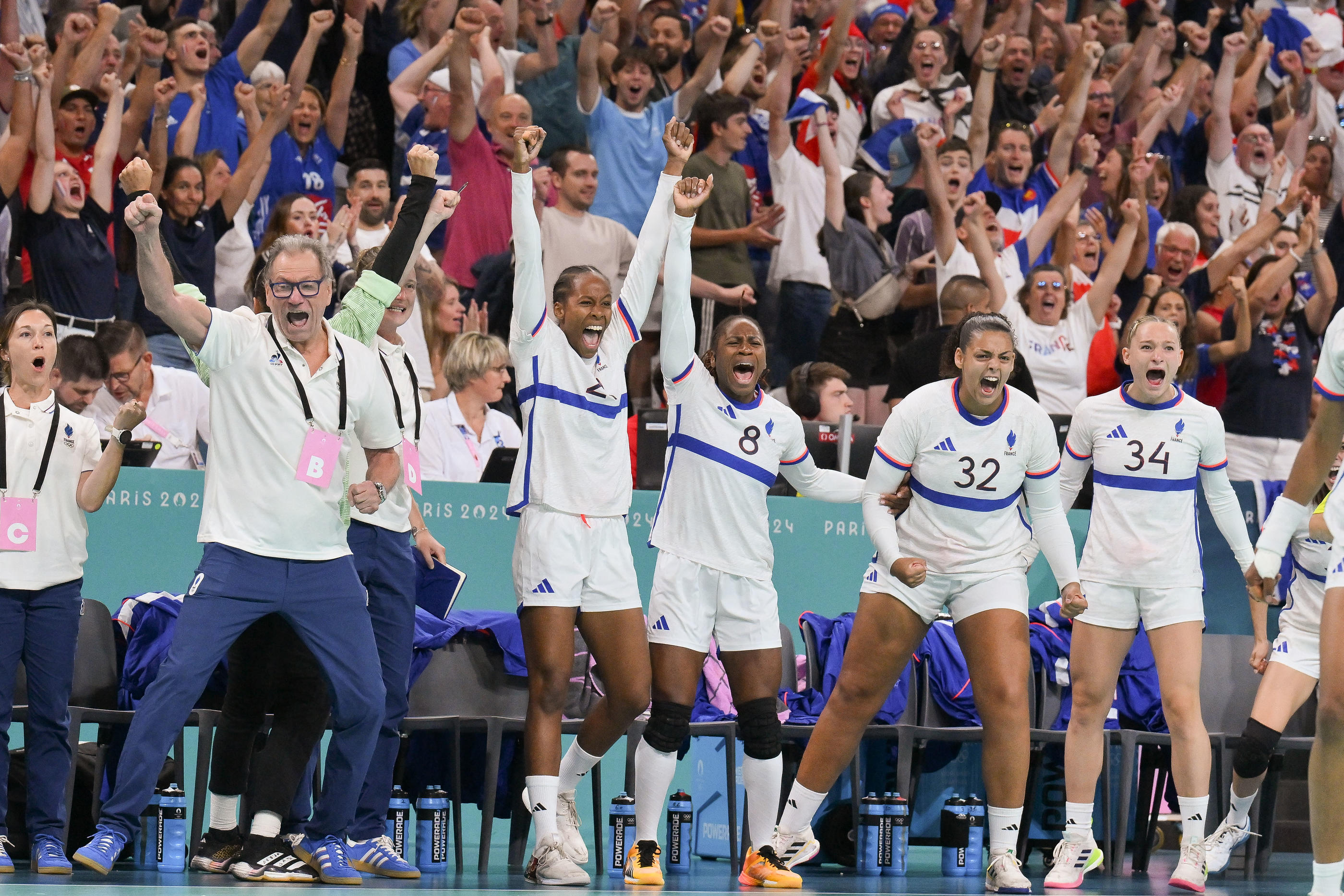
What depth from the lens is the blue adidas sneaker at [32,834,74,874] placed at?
5.73 m

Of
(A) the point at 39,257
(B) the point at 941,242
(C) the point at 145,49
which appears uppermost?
(C) the point at 145,49

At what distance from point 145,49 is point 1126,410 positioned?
20.3 feet

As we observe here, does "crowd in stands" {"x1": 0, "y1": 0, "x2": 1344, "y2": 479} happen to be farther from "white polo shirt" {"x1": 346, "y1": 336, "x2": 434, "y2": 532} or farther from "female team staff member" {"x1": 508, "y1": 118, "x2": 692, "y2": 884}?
"female team staff member" {"x1": 508, "y1": 118, "x2": 692, "y2": 884}

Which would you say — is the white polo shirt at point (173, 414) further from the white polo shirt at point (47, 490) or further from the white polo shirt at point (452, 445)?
the white polo shirt at point (47, 490)

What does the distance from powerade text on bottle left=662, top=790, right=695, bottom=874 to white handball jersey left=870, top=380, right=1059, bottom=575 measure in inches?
59.3

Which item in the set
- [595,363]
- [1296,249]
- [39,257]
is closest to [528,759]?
[595,363]

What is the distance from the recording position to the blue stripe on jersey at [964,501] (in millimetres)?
6211

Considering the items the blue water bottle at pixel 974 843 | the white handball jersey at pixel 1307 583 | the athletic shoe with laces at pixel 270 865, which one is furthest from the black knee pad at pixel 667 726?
the white handball jersey at pixel 1307 583

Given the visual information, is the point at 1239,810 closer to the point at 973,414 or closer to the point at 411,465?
the point at 973,414

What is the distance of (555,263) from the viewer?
382 inches

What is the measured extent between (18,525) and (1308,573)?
17.5ft

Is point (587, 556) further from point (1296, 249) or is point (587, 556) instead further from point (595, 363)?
point (1296, 249)

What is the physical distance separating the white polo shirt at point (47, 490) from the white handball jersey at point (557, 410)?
1544 mm

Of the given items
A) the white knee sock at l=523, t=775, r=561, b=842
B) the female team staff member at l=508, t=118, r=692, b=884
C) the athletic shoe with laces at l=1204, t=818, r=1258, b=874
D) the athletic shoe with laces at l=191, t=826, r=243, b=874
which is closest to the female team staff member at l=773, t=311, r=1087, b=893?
the female team staff member at l=508, t=118, r=692, b=884
